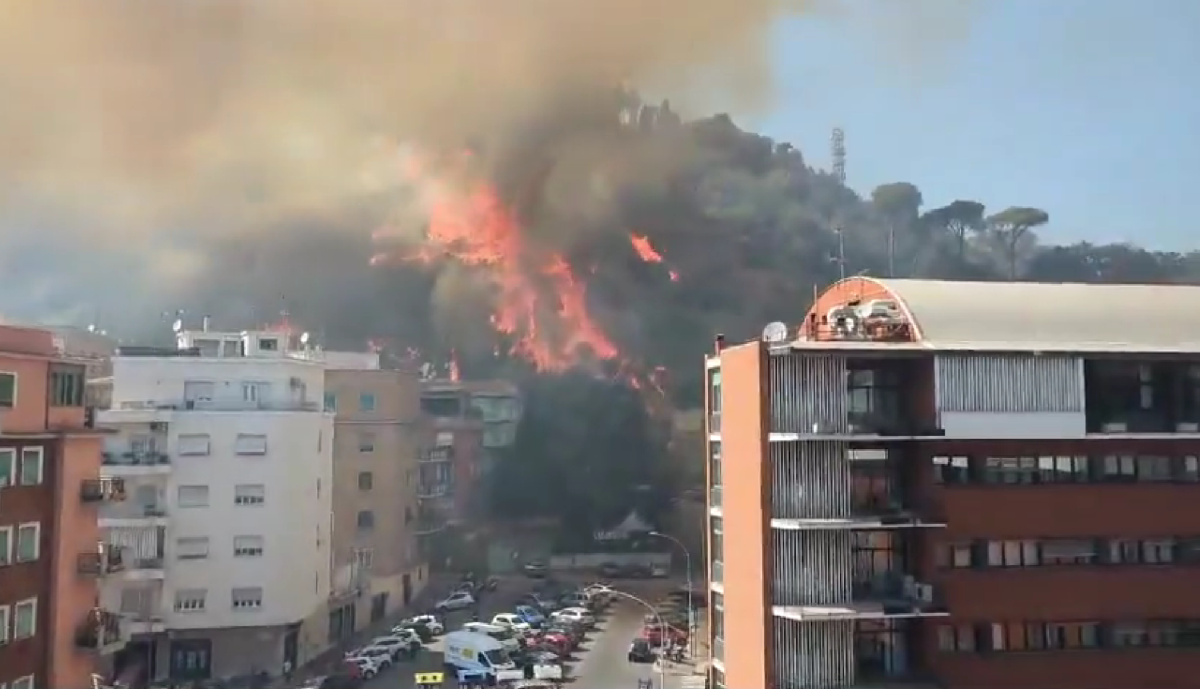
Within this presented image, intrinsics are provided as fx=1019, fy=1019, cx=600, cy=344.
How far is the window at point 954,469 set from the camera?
31.1ft

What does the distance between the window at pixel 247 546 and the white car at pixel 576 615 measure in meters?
5.45

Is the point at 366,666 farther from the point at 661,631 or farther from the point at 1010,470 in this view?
the point at 1010,470

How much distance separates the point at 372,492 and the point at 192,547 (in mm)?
3279

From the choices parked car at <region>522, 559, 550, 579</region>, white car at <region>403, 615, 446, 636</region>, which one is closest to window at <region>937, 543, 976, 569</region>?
white car at <region>403, 615, 446, 636</region>

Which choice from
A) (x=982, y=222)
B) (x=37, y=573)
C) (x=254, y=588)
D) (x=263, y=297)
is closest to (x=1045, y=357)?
(x=37, y=573)

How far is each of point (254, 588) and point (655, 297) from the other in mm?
11343

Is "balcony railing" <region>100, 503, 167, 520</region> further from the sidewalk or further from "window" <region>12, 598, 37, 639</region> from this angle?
→ "window" <region>12, 598, 37, 639</region>

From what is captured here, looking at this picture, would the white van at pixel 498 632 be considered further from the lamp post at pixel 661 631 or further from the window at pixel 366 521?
the window at pixel 366 521

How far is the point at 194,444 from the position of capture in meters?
15.6

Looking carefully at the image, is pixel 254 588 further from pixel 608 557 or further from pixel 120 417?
pixel 608 557

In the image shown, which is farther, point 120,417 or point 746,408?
point 120,417

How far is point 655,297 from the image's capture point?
2356cm

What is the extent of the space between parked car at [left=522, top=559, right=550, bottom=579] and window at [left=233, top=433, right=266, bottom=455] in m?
6.24

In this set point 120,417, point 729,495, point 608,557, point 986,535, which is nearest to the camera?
point 986,535
